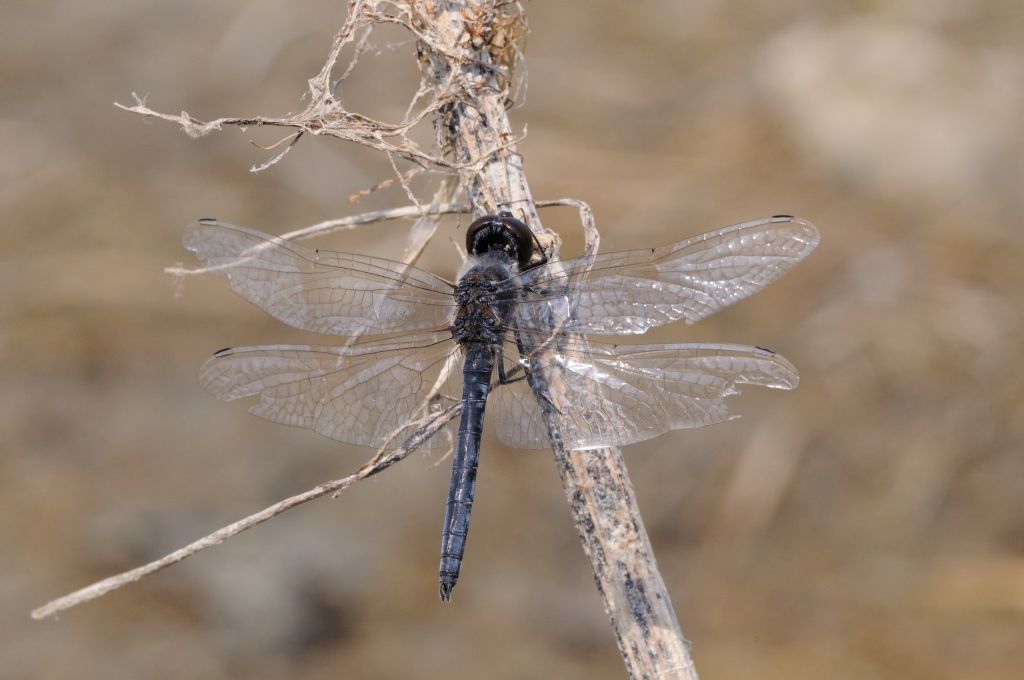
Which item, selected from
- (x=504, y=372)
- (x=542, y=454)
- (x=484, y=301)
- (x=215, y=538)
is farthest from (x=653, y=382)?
(x=542, y=454)

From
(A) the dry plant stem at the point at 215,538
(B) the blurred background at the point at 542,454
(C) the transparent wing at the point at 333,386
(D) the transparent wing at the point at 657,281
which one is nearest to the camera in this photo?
(A) the dry plant stem at the point at 215,538

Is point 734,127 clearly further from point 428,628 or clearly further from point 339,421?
point 339,421

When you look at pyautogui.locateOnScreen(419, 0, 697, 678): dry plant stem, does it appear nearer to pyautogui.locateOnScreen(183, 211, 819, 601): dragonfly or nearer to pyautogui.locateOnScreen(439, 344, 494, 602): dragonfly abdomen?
pyautogui.locateOnScreen(183, 211, 819, 601): dragonfly

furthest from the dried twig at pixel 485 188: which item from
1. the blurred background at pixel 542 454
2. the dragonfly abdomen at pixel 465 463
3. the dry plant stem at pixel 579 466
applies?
the blurred background at pixel 542 454

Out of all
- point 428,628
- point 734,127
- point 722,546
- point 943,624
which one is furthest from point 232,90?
point 943,624

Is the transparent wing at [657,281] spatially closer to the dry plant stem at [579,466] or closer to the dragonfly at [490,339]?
the dragonfly at [490,339]

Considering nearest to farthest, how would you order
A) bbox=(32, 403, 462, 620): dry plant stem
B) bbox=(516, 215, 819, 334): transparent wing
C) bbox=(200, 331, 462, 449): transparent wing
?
bbox=(32, 403, 462, 620): dry plant stem, bbox=(516, 215, 819, 334): transparent wing, bbox=(200, 331, 462, 449): transparent wing

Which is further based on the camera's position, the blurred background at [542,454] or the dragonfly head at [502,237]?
the blurred background at [542,454]

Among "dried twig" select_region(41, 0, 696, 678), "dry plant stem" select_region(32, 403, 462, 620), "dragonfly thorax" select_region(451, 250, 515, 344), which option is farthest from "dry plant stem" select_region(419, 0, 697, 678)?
"dry plant stem" select_region(32, 403, 462, 620)
